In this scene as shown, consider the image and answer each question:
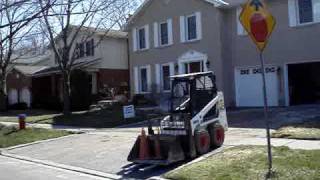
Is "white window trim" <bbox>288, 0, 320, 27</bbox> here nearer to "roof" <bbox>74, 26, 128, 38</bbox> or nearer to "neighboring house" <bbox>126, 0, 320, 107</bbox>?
"neighboring house" <bbox>126, 0, 320, 107</bbox>

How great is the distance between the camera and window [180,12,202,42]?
30.8 metres

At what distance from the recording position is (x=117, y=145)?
694 inches

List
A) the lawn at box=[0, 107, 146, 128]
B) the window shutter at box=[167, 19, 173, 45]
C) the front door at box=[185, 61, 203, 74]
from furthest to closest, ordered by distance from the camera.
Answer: the window shutter at box=[167, 19, 173, 45]
the front door at box=[185, 61, 203, 74]
the lawn at box=[0, 107, 146, 128]

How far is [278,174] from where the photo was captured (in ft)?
34.6

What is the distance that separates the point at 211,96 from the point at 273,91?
13.7m

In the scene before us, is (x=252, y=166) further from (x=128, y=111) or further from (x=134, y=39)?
(x=134, y=39)

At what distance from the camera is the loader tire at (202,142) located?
13570 mm

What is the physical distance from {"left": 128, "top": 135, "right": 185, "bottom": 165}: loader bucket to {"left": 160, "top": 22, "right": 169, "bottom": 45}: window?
20.6 m

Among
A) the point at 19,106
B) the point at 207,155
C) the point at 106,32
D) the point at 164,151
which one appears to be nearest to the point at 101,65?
the point at 106,32

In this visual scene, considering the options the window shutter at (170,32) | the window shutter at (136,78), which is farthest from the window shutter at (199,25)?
the window shutter at (136,78)

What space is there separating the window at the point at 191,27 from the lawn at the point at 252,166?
18.6 meters

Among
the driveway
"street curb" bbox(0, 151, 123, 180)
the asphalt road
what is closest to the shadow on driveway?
the driveway

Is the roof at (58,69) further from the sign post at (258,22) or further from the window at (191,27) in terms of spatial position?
the sign post at (258,22)

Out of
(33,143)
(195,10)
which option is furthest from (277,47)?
(33,143)
